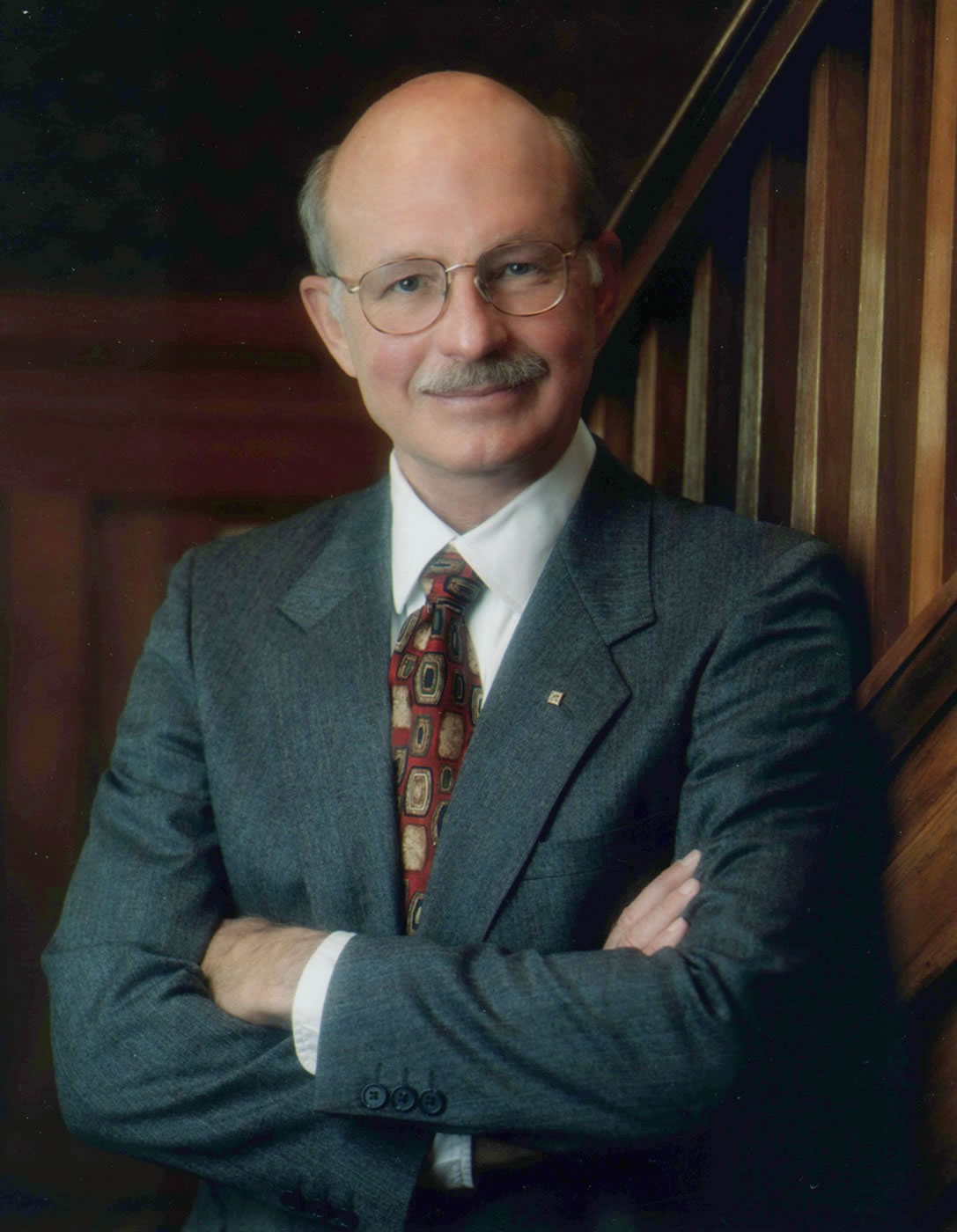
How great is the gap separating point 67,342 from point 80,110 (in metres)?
0.46

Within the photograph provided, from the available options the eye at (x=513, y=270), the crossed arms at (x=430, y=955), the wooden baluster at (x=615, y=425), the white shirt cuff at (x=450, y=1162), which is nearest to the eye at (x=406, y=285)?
the eye at (x=513, y=270)

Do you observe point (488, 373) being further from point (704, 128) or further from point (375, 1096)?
point (375, 1096)

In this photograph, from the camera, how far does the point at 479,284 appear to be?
1653mm

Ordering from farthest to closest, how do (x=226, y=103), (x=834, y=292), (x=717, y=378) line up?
(x=226, y=103)
(x=717, y=378)
(x=834, y=292)

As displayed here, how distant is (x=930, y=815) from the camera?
4.51ft

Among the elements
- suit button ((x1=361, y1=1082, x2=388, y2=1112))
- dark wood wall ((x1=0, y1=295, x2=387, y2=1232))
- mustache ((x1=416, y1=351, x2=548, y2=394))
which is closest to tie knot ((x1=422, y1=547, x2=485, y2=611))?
mustache ((x1=416, y1=351, x2=548, y2=394))

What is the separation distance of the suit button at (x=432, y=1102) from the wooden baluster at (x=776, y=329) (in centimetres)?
90

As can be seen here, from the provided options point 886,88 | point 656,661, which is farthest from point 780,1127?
point 886,88

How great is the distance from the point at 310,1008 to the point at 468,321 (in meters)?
0.83

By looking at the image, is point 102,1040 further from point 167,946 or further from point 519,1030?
point 519,1030

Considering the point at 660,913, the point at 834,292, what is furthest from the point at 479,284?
the point at 660,913

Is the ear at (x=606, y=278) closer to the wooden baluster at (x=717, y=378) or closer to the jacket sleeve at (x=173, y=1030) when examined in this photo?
the wooden baluster at (x=717, y=378)

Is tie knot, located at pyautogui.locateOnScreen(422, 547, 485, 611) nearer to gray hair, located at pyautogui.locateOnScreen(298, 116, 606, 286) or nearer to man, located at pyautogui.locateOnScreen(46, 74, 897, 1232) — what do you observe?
man, located at pyautogui.locateOnScreen(46, 74, 897, 1232)

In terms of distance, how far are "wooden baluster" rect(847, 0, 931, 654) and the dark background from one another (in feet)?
3.74
